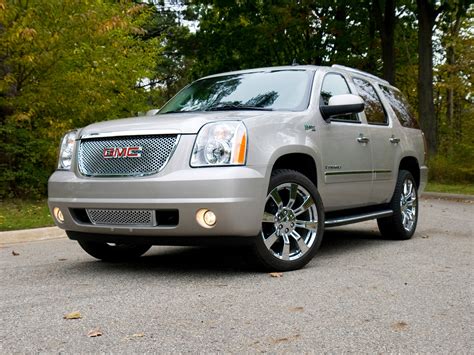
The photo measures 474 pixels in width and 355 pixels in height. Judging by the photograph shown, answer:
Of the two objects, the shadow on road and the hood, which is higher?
the hood

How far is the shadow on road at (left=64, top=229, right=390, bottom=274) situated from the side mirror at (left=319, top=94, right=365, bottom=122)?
144cm

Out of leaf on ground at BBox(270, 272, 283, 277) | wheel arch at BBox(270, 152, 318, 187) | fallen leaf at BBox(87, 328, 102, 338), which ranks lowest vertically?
leaf on ground at BBox(270, 272, 283, 277)

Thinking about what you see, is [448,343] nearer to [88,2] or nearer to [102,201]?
[102,201]

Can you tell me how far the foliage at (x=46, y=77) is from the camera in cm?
1062

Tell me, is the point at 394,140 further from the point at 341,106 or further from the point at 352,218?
the point at 341,106

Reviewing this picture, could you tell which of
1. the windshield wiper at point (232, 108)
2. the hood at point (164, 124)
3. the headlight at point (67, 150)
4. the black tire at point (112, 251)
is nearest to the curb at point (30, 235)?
the black tire at point (112, 251)

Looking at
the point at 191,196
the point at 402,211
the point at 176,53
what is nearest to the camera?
the point at 191,196

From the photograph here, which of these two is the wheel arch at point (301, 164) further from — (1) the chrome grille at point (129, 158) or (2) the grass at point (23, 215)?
(2) the grass at point (23, 215)

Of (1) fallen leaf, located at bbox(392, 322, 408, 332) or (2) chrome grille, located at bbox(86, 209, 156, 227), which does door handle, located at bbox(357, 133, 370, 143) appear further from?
(1) fallen leaf, located at bbox(392, 322, 408, 332)

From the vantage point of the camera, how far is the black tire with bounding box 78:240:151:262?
5.80 m

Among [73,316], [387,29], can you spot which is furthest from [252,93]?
[387,29]

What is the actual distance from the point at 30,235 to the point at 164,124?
3756 mm

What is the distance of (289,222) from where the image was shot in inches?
205

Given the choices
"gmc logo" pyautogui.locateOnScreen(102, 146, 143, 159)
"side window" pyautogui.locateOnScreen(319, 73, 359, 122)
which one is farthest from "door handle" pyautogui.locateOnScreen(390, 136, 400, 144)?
"gmc logo" pyautogui.locateOnScreen(102, 146, 143, 159)
